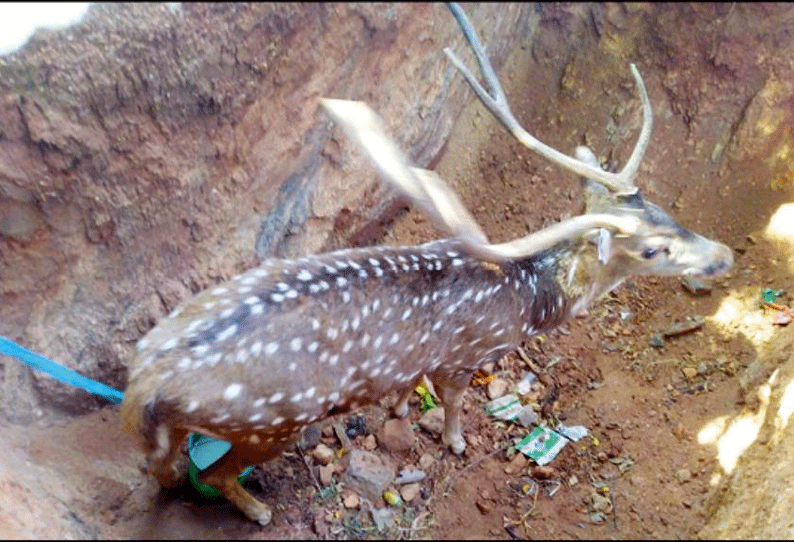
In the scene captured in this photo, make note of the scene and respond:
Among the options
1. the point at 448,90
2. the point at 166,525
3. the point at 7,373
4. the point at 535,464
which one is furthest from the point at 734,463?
the point at 7,373

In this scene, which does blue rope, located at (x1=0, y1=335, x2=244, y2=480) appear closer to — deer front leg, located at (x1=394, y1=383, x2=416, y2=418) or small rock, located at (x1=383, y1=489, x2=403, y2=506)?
small rock, located at (x1=383, y1=489, x2=403, y2=506)

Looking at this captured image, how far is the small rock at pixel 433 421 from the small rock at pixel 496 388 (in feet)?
0.99

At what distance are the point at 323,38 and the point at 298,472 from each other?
217 cm

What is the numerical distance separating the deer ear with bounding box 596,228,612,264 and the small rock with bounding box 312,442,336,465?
5.27 feet

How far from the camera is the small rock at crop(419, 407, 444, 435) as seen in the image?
12.0 ft

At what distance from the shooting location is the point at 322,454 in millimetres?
3410

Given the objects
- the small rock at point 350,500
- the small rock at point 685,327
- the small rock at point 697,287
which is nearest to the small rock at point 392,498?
the small rock at point 350,500

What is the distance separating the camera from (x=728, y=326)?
12.9 ft

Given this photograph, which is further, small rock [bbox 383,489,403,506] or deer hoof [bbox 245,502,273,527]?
small rock [bbox 383,489,403,506]

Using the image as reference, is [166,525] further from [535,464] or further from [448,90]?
[448,90]

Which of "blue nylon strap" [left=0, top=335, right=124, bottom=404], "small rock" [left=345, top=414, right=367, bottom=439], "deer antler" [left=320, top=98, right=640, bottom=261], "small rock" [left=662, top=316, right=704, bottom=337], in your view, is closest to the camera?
"deer antler" [left=320, top=98, right=640, bottom=261]

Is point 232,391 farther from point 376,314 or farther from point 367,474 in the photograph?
point 367,474

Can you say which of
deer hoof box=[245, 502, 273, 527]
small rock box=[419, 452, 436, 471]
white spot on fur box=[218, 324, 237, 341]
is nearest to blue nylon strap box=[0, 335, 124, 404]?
white spot on fur box=[218, 324, 237, 341]

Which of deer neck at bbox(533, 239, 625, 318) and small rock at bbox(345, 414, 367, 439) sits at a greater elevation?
deer neck at bbox(533, 239, 625, 318)
